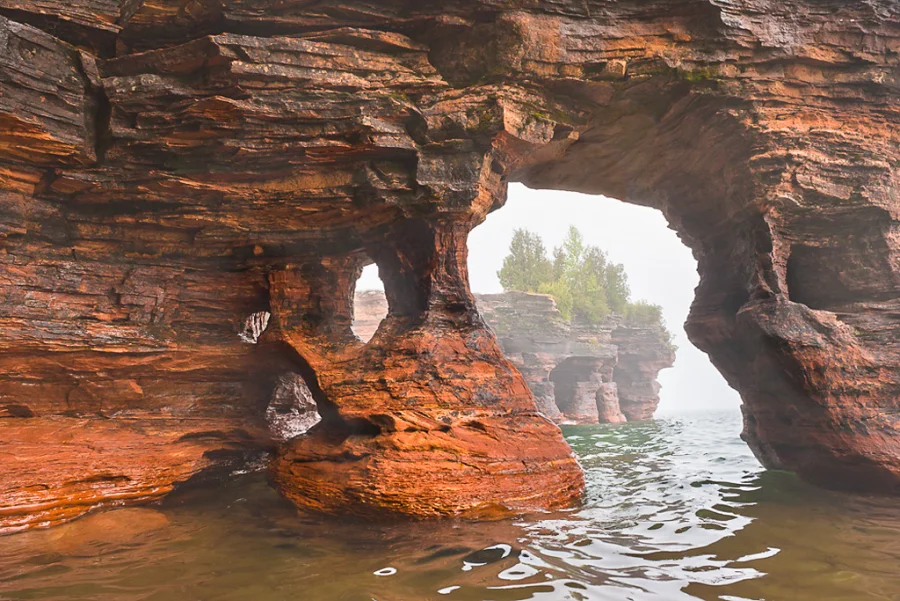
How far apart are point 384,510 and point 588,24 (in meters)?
9.67

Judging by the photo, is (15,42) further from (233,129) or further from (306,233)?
(306,233)

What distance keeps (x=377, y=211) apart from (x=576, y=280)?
4161cm

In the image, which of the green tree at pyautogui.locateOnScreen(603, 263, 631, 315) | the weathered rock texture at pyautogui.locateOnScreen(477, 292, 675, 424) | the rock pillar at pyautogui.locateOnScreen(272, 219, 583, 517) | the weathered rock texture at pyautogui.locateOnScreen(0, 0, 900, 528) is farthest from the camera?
the green tree at pyautogui.locateOnScreen(603, 263, 631, 315)

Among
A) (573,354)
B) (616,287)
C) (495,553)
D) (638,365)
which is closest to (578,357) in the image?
(573,354)

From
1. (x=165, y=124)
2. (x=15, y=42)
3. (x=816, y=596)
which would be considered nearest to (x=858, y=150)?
(x=816, y=596)

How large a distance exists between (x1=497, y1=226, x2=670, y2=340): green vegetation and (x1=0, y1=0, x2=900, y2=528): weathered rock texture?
1265 inches

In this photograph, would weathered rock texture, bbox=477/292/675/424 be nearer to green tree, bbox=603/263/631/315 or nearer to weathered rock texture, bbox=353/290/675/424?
weathered rock texture, bbox=353/290/675/424

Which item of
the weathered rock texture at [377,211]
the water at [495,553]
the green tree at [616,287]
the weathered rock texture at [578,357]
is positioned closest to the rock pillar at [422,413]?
the weathered rock texture at [377,211]

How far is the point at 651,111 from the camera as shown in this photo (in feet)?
34.2

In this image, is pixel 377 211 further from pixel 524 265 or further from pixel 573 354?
pixel 524 265

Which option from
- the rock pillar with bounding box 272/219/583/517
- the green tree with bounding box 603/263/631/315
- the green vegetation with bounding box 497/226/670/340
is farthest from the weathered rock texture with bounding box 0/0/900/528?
the green tree with bounding box 603/263/631/315

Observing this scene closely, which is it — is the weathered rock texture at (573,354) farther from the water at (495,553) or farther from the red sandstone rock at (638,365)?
the water at (495,553)

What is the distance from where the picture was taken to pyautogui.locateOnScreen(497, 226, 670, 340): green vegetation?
44312mm

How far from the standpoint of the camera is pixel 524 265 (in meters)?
52.7
